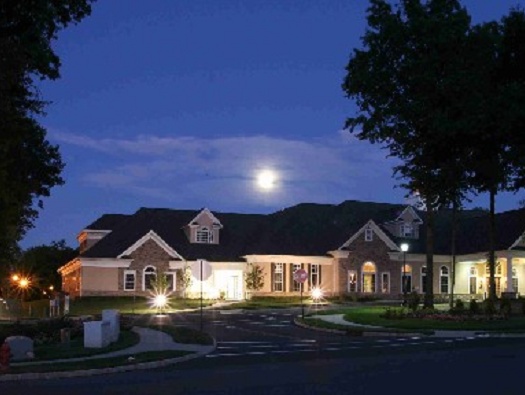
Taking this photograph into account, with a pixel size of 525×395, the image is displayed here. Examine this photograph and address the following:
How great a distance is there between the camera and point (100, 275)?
2489 inches

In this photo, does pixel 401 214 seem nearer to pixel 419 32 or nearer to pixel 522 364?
pixel 419 32

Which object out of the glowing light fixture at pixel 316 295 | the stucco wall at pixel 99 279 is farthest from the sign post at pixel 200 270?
the stucco wall at pixel 99 279

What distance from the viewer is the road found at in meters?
15.8

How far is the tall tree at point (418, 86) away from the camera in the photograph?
4451cm

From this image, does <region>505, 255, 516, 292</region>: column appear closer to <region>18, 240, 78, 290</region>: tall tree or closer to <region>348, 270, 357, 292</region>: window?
<region>348, 270, 357, 292</region>: window

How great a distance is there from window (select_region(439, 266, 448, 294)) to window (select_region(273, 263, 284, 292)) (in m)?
15.1

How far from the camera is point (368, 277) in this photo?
70625 millimetres

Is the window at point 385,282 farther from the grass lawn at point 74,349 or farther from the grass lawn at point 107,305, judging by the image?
the grass lawn at point 74,349

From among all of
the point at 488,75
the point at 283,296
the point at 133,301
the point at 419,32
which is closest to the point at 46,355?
the point at 488,75

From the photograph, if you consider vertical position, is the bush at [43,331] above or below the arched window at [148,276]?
below

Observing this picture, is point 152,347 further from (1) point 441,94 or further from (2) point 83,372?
(1) point 441,94

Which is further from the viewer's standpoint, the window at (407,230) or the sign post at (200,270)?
the window at (407,230)

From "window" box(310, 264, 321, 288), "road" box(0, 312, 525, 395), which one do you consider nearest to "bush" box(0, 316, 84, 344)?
"road" box(0, 312, 525, 395)

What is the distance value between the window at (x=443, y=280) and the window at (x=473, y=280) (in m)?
2.04
